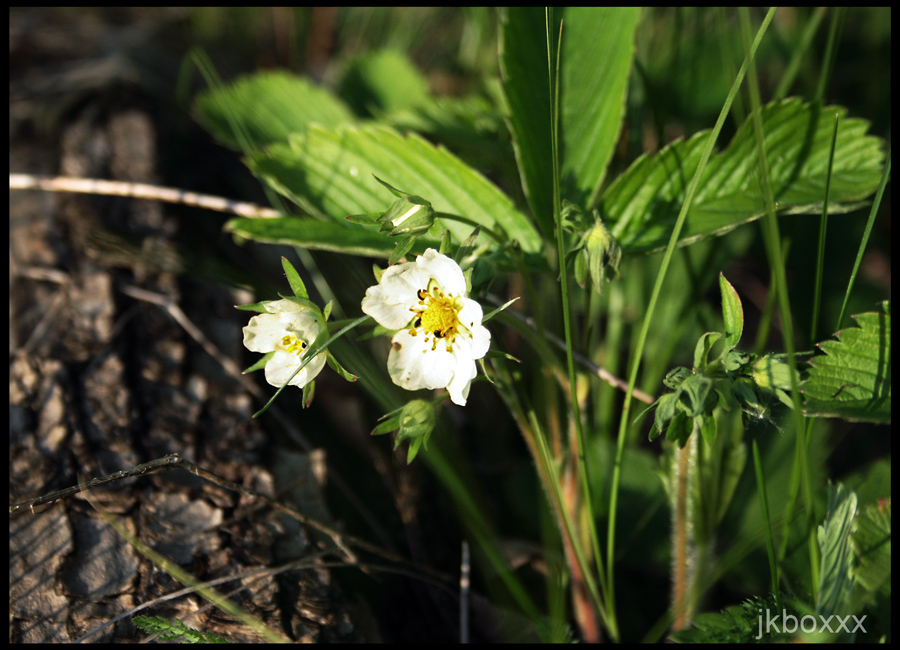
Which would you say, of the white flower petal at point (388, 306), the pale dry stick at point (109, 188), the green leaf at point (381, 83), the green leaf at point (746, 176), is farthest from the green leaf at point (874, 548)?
the green leaf at point (381, 83)

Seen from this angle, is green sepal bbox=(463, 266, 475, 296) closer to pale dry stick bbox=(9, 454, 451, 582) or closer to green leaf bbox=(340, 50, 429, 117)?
pale dry stick bbox=(9, 454, 451, 582)

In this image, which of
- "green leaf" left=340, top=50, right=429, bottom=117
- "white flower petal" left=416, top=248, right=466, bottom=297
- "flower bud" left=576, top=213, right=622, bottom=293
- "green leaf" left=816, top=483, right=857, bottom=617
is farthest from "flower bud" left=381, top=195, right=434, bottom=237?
"green leaf" left=340, top=50, right=429, bottom=117

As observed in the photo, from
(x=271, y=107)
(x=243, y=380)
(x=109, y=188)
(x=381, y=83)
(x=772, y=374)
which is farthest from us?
(x=381, y=83)

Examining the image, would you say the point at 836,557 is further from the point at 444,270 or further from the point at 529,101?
the point at 529,101

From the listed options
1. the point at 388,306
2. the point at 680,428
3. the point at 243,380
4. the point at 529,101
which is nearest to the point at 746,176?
the point at 529,101

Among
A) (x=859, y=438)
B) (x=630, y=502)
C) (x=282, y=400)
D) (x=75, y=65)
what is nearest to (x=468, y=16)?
(x=75, y=65)
